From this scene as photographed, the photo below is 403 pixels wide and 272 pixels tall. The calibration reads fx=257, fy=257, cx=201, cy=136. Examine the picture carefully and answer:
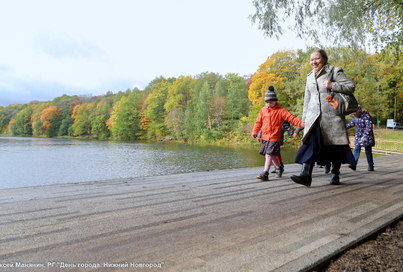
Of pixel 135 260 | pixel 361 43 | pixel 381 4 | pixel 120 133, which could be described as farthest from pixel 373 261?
pixel 120 133

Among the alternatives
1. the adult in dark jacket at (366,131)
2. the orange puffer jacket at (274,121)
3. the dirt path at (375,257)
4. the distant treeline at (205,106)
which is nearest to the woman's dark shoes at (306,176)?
the orange puffer jacket at (274,121)

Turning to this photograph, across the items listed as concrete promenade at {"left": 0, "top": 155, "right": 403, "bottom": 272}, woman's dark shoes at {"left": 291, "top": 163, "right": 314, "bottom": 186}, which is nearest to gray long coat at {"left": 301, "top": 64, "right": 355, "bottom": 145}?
woman's dark shoes at {"left": 291, "top": 163, "right": 314, "bottom": 186}

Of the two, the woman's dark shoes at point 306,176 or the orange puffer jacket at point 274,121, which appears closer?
the woman's dark shoes at point 306,176

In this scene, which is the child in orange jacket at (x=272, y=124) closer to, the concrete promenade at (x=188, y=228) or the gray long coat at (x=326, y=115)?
the gray long coat at (x=326, y=115)

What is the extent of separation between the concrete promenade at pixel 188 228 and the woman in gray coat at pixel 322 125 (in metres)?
0.54

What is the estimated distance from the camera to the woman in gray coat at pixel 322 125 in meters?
3.63

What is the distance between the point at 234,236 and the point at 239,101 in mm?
42210

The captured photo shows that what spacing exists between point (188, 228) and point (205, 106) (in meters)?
43.3

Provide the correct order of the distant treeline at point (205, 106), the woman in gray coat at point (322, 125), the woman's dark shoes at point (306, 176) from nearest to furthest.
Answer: the woman in gray coat at point (322, 125), the woman's dark shoes at point (306, 176), the distant treeline at point (205, 106)

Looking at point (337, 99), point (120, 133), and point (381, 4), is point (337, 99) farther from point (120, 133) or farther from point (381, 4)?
point (120, 133)

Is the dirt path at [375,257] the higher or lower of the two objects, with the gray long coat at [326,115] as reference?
lower

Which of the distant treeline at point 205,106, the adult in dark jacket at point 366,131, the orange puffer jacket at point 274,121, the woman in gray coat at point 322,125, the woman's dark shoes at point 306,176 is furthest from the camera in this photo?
the distant treeline at point 205,106

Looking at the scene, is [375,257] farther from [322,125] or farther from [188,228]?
[322,125]

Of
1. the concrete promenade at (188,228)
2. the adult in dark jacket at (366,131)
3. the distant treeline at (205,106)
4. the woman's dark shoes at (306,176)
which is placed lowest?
the concrete promenade at (188,228)
